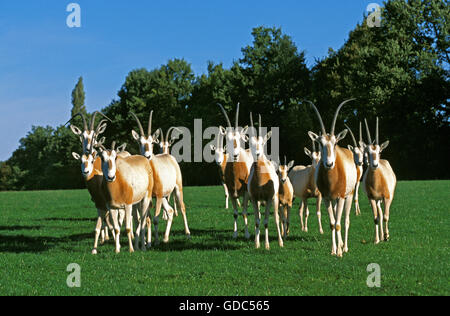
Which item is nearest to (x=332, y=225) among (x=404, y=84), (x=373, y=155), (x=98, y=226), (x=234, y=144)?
(x=373, y=155)

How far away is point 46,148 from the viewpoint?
9244cm

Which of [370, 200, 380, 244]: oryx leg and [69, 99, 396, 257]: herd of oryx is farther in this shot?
[370, 200, 380, 244]: oryx leg

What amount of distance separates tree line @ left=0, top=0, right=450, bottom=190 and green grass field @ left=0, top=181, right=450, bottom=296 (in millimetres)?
36828

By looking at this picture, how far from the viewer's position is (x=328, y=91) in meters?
58.6

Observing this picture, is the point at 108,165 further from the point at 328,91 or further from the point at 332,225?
the point at 328,91

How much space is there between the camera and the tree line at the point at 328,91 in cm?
5300

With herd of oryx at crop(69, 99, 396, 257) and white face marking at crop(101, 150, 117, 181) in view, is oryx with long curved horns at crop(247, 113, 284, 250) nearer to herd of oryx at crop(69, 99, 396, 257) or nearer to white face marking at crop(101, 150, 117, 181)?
herd of oryx at crop(69, 99, 396, 257)

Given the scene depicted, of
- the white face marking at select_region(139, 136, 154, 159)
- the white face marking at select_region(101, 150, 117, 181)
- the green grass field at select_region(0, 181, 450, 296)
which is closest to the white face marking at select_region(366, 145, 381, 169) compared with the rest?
the green grass field at select_region(0, 181, 450, 296)

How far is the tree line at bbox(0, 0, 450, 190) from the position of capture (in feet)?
174

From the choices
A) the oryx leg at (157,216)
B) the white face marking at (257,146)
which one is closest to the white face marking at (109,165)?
the oryx leg at (157,216)

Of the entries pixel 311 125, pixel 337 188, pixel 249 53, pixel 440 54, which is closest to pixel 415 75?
pixel 440 54
